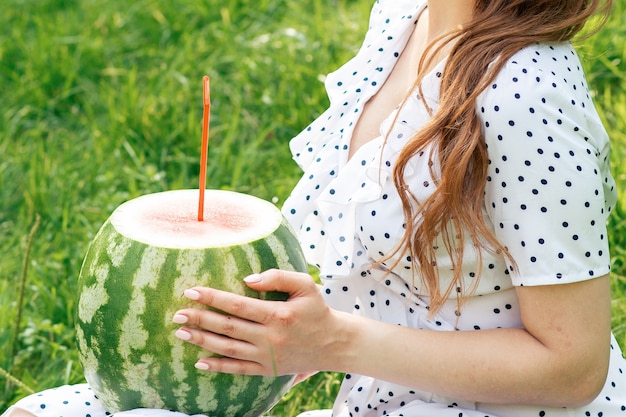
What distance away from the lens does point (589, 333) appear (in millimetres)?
1684

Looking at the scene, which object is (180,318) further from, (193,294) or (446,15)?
(446,15)

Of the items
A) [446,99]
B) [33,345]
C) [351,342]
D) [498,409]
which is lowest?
[33,345]

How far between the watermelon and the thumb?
2cm

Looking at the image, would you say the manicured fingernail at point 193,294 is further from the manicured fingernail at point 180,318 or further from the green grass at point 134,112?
the green grass at point 134,112

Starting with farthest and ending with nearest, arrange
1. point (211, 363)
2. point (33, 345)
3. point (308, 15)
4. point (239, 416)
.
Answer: point (308, 15)
point (33, 345)
point (239, 416)
point (211, 363)

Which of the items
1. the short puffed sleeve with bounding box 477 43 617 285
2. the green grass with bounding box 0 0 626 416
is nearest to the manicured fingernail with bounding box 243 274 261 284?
the short puffed sleeve with bounding box 477 43 617 285

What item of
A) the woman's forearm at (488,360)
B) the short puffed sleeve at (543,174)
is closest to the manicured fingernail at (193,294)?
the woman's forearm at (488,360)

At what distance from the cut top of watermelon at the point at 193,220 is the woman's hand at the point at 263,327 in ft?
0.32

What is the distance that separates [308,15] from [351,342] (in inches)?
109

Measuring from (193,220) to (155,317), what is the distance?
0.72 feet

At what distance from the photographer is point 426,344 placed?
1.80 metres

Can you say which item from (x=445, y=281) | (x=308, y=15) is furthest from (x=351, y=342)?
(x=308, y=15)

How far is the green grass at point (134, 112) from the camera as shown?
9.73ft

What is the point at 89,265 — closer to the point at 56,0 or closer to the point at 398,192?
the point at 398,192
